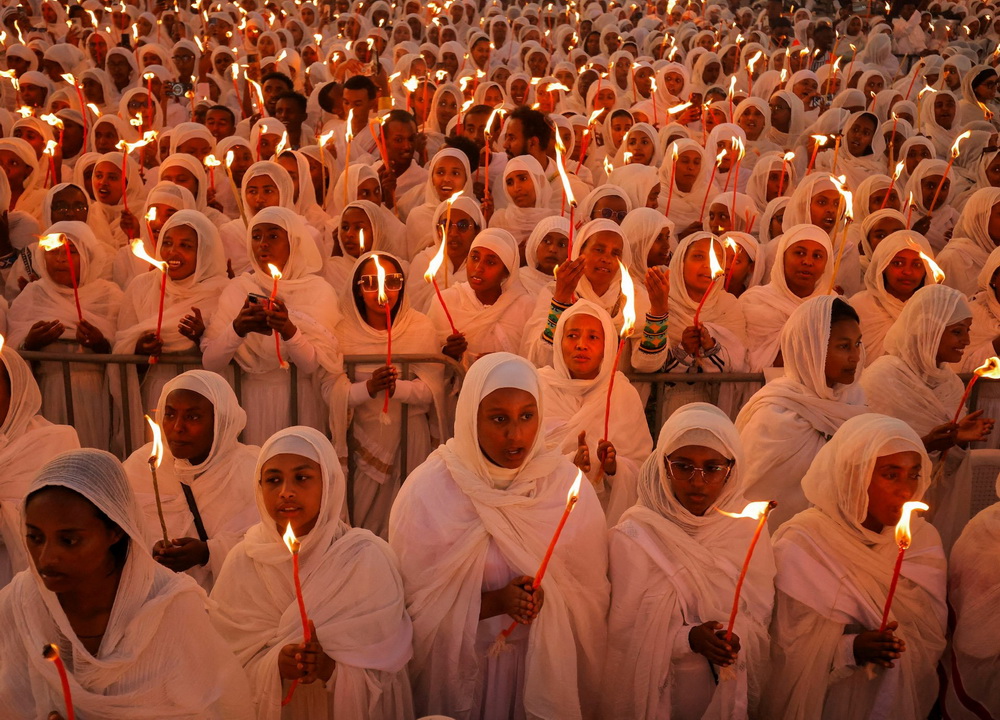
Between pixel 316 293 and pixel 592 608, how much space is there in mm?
2614

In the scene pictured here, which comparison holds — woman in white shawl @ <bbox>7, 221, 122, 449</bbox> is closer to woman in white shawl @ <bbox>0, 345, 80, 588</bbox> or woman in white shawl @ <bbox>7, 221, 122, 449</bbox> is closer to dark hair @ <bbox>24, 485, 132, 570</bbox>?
woman in white shawl @ <bbox>0, 345, 80, 588</bbox>

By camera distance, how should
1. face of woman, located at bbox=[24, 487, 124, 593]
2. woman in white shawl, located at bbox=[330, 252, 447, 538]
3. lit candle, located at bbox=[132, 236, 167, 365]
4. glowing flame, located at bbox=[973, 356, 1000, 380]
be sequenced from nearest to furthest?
face of woman, located at bbox=[24, 487, 124, 593] < glowing flame, located at bbox=[973, 356, 1000, 380] < lit candle, located at bbox=[132, 236, 167, 365] < woman in white shawl, located at bbox=[330, 252, 447, 538]

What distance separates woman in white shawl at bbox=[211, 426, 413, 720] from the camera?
331cm

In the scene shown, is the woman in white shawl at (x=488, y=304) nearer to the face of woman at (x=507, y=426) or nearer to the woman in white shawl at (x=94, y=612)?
the face of woman at (x=507, y=426)

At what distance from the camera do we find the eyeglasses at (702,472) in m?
3.55

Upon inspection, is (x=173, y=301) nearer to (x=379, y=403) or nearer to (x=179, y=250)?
(x=179, y=250)

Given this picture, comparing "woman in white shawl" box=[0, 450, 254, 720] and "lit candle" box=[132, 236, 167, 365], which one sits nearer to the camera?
"woman in white shawl" box=[0, 450, 254, 720]

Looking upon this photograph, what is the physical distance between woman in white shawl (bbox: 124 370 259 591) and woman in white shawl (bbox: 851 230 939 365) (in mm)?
3670

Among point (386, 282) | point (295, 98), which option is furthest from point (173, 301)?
point (295, 98)

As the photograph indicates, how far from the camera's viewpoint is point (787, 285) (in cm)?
588

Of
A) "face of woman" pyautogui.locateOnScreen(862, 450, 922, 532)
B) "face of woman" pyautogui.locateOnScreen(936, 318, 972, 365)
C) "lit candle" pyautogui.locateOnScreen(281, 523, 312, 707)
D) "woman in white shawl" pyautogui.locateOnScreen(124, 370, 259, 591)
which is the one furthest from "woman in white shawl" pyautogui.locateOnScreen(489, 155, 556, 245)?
"lit candle" pyautogui.locateOnScreen(281, 523, 312, 707)

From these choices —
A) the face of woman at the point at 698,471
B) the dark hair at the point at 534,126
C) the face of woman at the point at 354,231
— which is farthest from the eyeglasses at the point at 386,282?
the dark hair at the point at 534,126

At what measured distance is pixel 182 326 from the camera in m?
5.21

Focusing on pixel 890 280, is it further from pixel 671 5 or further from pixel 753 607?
pixel 671 5
